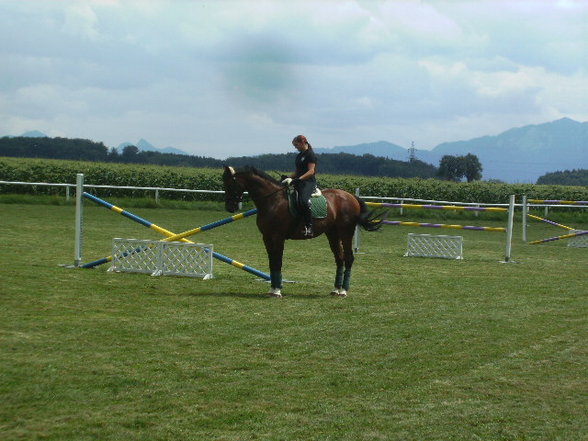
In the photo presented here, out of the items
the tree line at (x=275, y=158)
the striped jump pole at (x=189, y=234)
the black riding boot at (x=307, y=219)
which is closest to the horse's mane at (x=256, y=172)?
the black riding boot at (x=307, y=219)

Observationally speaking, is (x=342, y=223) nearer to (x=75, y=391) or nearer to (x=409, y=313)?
(x=409, y=313)

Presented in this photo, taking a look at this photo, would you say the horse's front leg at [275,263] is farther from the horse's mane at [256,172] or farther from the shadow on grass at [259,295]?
the horse's mane at [256,172]

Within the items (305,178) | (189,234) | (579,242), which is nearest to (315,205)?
(305,178)

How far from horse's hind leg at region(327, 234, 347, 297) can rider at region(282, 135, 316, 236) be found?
0.77m

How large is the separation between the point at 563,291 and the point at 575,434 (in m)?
7.94

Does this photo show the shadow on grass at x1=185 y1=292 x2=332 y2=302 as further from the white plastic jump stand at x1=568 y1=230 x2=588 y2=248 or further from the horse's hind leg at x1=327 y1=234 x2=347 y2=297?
the white plastic jump stand at x1=568 y1=230 x2=588 y2=248

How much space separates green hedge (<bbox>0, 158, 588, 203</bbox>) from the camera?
3753cm

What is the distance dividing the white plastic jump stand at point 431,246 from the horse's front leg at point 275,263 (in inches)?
292

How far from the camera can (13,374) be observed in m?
6.49

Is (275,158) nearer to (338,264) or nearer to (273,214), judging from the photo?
(338,264)

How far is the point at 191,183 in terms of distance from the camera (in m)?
38.7

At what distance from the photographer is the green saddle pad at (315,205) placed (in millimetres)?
11719

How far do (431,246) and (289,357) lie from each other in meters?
11.7

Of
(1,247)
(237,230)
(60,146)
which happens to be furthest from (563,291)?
(60,146)
